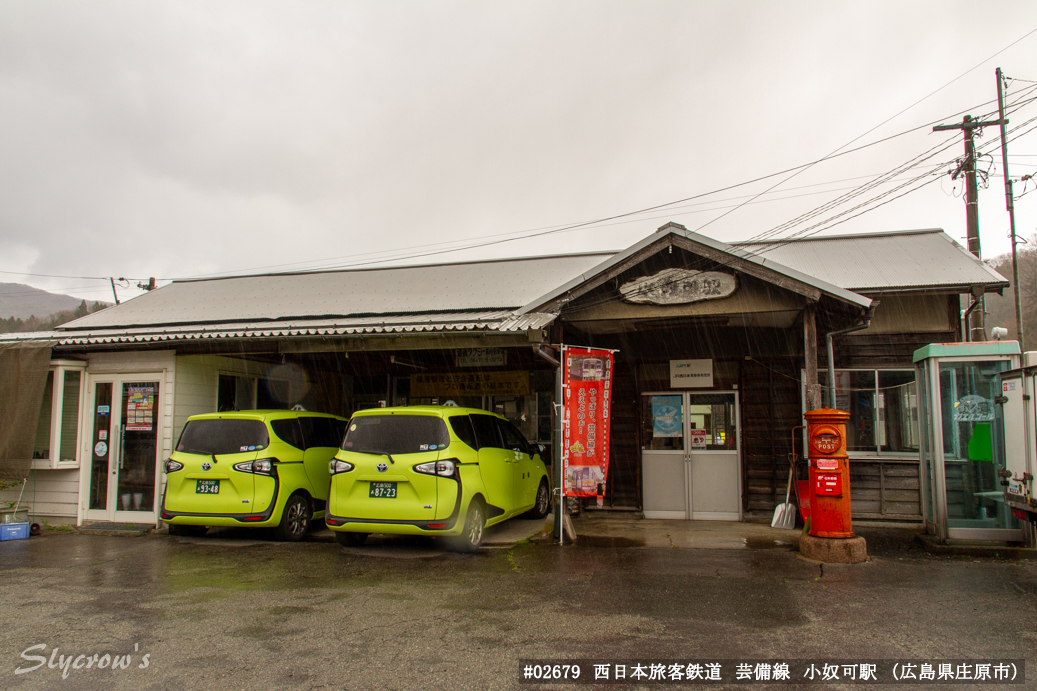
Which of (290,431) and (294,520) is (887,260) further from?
(294,520)

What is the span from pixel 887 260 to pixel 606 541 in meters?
6.83

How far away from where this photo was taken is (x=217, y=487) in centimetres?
835

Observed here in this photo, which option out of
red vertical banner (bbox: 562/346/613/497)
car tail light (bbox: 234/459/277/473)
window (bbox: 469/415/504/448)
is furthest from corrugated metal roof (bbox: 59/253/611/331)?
car tail light (bbox: 234/459/277/473)

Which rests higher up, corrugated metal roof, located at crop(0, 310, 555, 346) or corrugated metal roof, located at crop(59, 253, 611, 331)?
corrugated metal roof, located at crop(59, 253, 611, 331)

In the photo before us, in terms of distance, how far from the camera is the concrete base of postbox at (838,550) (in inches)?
280

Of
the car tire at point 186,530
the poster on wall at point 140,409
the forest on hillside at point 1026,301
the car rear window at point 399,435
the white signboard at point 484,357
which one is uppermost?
the forest on hillside at point 1026,301

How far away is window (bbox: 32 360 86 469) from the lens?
10172mm

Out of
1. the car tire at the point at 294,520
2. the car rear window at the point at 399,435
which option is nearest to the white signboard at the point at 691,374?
the car rear window at the point at 399,435

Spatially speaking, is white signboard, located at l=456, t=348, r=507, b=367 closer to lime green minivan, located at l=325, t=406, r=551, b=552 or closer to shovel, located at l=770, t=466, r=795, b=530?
lime green minivan, located at l=325, t=406, r=551, b=552

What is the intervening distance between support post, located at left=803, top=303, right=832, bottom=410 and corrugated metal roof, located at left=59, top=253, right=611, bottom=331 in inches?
200

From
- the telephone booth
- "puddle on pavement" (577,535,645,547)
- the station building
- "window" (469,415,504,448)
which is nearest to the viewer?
the telephone booth

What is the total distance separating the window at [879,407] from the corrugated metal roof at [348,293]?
5.42 meters

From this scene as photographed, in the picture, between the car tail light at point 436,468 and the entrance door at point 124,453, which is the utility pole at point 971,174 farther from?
the entrance door at point 124,453

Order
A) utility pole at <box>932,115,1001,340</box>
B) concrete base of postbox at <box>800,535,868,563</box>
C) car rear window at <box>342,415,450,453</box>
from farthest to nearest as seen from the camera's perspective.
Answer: utility pole at <box>932,115,1001,340</box>, car rear window at <box>342,415,450,453</box>, concrete base of postbox at <box>800,535,868,563</box>
